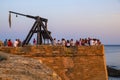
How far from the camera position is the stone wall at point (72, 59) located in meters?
16.0

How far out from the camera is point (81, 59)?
16484 millimetres

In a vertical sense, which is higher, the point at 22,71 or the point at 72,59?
the point at 72,59

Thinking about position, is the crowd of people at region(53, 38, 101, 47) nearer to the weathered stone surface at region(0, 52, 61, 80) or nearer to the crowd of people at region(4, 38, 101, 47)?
the crowd of people at region(4, 38, 101, 47)

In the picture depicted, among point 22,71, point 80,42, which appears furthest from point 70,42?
point 22,71

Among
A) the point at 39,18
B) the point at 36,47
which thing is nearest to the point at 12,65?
the point at 36,47

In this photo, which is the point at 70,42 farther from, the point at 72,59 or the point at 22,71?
the point at 22,71

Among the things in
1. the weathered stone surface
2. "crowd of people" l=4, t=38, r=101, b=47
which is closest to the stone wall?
"crowd of people" l=4, t=38, r=101, b=47

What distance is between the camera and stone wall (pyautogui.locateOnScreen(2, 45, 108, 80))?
16.0 meters

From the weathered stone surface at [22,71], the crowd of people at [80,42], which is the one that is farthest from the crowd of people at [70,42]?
the weathered stone surface at [22,71]

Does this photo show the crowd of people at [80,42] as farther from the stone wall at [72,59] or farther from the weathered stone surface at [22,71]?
the weathered stone surface at [22,71]

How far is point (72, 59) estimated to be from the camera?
1644cm

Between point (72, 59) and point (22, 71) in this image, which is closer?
point (22, 71)

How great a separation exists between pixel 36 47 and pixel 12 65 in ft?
17.7

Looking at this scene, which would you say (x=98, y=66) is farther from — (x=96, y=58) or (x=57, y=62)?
(x=57, y=62)
